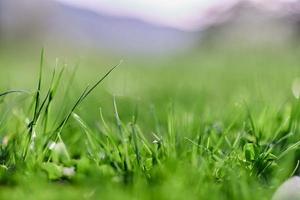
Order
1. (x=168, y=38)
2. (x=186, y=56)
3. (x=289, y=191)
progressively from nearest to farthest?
(x=289, y=191)
(x=186, y=56)
(x=168, y=38)

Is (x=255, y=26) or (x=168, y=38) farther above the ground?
(x=255, y=26)

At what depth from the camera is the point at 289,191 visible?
1311 millimetres

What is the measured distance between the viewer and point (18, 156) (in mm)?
1604

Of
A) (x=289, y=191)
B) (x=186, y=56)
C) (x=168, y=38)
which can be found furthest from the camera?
(x=168, y=38)

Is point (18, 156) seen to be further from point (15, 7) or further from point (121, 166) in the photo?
point (15, 7)

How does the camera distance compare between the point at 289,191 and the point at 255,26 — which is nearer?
the point at 289,191

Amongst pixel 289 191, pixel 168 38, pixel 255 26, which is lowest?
pixel 168 38

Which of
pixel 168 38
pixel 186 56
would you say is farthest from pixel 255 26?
pixel 168 38

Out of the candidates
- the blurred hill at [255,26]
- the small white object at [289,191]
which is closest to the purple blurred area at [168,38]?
the blurred hill at [255,26]

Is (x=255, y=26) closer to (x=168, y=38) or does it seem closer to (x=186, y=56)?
(x=186, y=56)

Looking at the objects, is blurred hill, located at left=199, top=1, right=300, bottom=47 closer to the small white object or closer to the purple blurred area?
the purple blurred area

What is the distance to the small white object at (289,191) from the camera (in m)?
1.31

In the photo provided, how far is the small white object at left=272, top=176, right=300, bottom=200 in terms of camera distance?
131 cm

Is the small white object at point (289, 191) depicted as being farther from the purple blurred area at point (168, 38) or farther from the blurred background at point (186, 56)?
the purple blurred area at point (168, 38)
